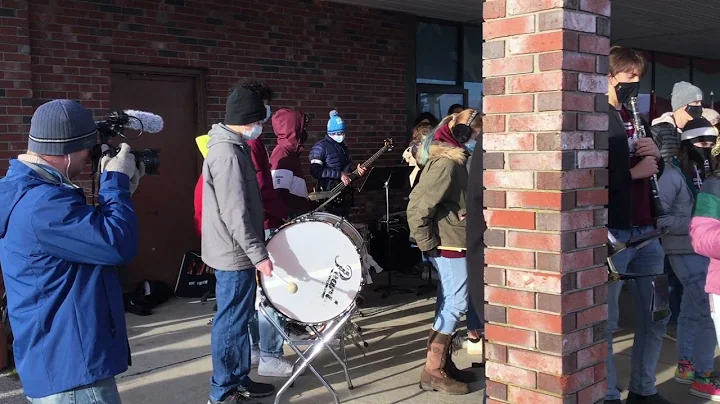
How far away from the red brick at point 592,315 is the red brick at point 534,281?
0.19 metres

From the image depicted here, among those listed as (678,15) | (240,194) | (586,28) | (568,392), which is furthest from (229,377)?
(678,15)

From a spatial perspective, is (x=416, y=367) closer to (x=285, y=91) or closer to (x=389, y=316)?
(x=389, y=316)

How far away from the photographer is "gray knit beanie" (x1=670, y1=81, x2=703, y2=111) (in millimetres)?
5559

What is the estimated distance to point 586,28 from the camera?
2643 mm

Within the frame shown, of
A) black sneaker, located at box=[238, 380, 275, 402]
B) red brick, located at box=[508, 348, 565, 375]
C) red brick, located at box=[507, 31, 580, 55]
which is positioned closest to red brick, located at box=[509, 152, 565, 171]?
red brick, located at box=[507, 31, 580, 55]

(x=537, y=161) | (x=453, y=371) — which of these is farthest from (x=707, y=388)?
(x=537, y=161)

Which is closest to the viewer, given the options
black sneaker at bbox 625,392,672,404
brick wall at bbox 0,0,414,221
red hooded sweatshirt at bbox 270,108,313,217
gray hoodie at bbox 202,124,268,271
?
gray hoodie at bbox 202,124,268,271

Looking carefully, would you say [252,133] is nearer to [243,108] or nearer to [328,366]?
[243,108]

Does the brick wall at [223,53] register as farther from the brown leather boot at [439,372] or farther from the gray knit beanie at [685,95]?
the gray knit beanie at [685,95]

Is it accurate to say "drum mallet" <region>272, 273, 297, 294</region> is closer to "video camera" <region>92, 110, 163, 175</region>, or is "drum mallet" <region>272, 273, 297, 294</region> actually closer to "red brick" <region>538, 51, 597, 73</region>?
"video camera" <region>92, 110, 163, 175</region>

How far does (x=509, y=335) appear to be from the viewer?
2.74m

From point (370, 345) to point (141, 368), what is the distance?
185cm

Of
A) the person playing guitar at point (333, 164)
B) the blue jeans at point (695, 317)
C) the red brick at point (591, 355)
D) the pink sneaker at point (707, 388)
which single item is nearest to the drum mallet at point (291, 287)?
the red brick at point (591, 355)

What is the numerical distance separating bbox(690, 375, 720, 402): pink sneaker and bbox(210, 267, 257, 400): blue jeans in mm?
3006
